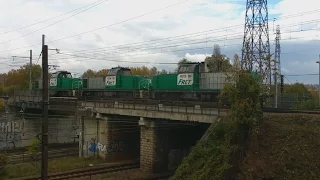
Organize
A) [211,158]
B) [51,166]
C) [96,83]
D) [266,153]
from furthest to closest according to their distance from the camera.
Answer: [96,83] → [51,166] → [211,158] → [266,153]

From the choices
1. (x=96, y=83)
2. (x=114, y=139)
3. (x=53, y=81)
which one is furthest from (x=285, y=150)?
(x=53, y=81)

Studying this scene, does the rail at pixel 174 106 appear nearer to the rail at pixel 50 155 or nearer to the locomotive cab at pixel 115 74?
the rail at pixel 50 155

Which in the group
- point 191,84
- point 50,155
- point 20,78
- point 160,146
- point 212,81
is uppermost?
point 20,78

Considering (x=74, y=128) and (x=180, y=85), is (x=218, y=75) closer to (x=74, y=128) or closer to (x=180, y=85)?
(x=180, y=85)

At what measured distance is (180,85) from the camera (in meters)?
37.6

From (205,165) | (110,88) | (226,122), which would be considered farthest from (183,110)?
(110,88)

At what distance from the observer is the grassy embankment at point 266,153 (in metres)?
17.8

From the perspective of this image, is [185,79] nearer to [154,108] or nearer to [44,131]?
[154,108]

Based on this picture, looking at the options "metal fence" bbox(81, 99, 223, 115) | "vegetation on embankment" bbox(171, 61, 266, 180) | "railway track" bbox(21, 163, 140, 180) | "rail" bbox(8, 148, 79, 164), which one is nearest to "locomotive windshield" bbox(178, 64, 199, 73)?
"metal fence" bbox(81, 99, 223, 115)

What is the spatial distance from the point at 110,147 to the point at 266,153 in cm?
2109

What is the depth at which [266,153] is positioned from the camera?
63.7 ft

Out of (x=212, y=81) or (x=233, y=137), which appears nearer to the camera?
(x=233, y=137)

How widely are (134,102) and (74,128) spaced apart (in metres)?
21.8

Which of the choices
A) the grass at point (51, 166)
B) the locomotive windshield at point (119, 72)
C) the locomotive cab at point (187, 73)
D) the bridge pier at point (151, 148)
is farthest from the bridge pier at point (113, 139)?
the locomotive windshield at point (119, 72)
